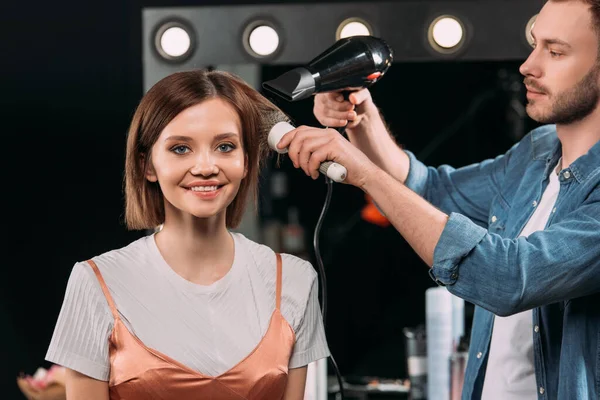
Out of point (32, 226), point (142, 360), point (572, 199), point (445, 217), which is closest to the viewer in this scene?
point (142, 360)

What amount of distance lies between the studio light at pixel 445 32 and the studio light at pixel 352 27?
180 millimetres

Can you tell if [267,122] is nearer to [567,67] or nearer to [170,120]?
[170,120]

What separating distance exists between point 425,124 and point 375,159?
6.44 ft

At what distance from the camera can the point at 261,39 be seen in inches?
104

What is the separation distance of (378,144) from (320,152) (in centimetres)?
55

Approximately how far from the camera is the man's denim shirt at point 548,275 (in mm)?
1741

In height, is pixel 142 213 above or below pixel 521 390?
above

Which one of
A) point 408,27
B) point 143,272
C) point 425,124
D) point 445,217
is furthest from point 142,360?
point 425,124

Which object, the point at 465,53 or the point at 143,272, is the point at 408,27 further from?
the point at 143,272

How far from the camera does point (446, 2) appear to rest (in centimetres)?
257

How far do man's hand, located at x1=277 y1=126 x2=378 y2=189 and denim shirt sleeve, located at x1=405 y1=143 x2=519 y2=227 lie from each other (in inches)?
22.6

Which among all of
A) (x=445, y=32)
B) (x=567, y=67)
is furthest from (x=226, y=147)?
(x=445, y=32)

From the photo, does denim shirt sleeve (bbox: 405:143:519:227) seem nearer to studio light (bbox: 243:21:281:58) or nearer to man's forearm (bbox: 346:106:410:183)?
man's forearm (bbox: 346:106:410:183)

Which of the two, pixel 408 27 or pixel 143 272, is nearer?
pixel 143 272
